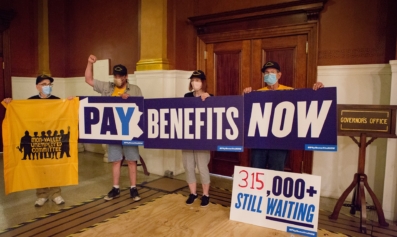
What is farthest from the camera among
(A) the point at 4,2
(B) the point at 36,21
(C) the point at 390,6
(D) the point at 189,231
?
Result: (B) the point at 36,21

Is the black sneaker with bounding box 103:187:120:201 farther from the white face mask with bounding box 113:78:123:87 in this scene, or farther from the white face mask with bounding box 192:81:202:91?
the white face mask with bounding box 192:81:202:91

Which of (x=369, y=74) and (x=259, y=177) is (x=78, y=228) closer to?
(x=259, y=177)

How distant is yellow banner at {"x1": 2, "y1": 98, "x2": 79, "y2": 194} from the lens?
289 centimetres

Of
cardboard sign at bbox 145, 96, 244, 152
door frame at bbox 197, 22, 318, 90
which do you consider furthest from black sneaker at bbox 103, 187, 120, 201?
door frame at bbox 197, 22, 318, 90

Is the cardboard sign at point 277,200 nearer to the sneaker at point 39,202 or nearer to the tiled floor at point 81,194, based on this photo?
the tiled floor at point 81,194

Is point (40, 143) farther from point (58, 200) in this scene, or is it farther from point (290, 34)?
point (290, 34)

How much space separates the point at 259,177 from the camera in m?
2.52

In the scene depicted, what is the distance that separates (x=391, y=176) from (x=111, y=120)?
2643mm

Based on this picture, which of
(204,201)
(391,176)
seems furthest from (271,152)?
(391,176)

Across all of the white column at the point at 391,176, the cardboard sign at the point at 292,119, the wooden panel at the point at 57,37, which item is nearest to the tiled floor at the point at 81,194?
the white column at the point at 391,176

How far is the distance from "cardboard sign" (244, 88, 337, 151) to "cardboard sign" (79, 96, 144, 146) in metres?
1.06

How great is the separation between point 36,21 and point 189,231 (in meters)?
5.10

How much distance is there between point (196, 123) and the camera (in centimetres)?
280

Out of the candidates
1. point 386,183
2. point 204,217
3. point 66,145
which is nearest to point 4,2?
point 66,145
